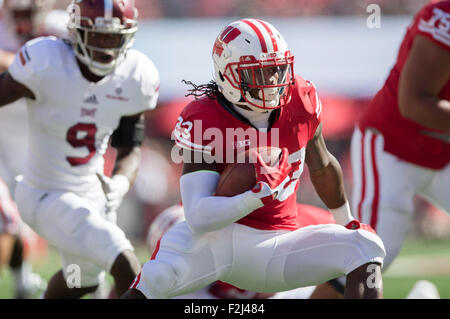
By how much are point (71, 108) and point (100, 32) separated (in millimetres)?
376

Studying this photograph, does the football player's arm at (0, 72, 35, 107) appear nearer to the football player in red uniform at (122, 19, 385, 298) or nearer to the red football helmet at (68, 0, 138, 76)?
the red football helmet at (68, 0, 138, 76)

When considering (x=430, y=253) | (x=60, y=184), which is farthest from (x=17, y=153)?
(x=430, y=253)

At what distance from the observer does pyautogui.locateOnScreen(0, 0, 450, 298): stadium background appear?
862 centimetres

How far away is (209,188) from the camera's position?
2.83 metres

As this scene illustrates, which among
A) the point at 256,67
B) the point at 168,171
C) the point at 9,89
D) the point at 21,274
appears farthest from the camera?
the point at 168,171

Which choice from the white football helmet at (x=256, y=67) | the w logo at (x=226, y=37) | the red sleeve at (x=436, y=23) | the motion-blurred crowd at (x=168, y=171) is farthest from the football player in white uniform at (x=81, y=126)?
the motion-blurred crowd at (x=168, y=171)

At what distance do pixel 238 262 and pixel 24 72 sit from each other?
1.36 metres

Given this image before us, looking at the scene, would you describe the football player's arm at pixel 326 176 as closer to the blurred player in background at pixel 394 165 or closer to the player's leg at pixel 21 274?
the blurred player in background at pixel 394 165

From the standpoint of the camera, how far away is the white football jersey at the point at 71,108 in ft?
11.7

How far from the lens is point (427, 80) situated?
10.5 feet

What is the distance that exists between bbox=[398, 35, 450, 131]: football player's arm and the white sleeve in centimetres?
92

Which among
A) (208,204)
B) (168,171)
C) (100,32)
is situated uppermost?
(100,32)

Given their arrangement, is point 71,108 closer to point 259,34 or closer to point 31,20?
point 259,34

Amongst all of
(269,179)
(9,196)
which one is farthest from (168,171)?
(269,179)
